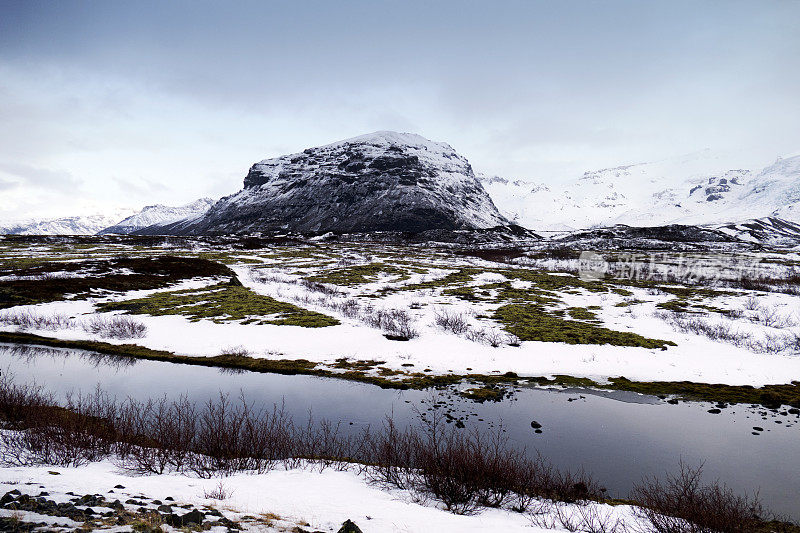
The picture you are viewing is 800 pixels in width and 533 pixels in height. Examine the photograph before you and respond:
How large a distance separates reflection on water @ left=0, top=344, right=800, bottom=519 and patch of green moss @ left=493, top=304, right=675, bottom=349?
20.0 feet

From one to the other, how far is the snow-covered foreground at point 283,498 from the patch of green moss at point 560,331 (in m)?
13.8

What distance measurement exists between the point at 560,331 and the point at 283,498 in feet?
61.9

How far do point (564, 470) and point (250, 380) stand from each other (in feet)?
39.6

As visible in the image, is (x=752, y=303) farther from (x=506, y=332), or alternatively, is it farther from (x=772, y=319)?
(x=506, y=332)

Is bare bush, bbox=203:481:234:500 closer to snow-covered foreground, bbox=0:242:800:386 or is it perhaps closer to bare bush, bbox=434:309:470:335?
snow-covered foreground, bbox=0:242:800:386

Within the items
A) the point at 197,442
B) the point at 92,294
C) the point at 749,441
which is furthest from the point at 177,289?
the point at 749,441

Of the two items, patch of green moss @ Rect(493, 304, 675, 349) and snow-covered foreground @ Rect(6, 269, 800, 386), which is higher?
patch of green moss @ Rect(493, 304, 675, 349)

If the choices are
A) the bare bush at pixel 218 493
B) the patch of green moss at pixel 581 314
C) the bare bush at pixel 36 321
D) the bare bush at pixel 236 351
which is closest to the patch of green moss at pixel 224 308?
the bare bush at pixel 36 321

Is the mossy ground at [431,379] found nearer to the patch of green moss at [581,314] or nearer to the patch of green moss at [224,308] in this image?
the patch of green moss at [224,308]

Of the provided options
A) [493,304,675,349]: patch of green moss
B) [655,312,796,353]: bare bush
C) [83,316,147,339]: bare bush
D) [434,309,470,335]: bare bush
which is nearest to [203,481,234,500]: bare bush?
[434,309,470,335]: bare bush

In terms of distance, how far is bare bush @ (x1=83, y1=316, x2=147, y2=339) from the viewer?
2022 cm

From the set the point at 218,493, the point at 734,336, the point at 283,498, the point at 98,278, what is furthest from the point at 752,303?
the point at 98,278

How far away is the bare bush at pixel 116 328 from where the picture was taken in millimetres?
20219

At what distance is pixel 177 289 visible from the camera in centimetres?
3594
